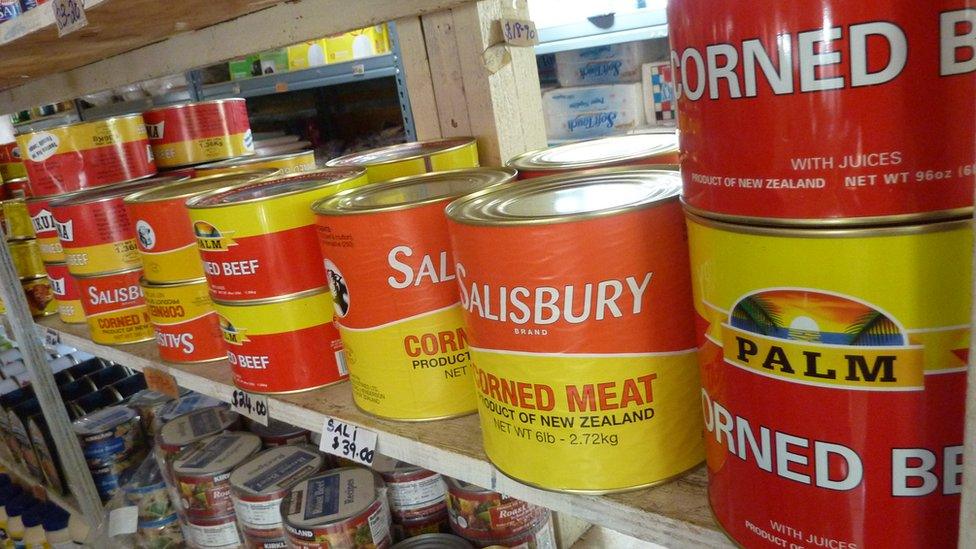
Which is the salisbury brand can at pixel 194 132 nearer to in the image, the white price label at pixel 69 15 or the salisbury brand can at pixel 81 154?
the salisbury brand can at pixel 81 154

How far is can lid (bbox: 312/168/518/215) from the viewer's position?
956 millimetres

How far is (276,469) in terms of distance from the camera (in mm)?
1417

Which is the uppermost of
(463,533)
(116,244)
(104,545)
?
(116,244)

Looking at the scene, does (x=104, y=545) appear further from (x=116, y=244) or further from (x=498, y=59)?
(x=498, y=59)

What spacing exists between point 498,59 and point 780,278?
827 mm

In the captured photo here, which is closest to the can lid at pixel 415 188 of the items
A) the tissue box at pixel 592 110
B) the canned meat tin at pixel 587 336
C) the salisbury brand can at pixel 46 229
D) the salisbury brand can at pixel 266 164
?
the canned meat tin at pixel 587 336

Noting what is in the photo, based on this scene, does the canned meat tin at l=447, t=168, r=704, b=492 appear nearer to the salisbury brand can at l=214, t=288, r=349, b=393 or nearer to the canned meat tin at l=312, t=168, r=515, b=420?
the canned meat tin at l=312, t=168, r=515, b=420

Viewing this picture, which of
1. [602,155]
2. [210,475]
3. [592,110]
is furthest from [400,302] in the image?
[592,110]

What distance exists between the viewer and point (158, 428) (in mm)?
1854

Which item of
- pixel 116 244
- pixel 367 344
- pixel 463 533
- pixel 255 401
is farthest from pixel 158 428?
pixel 367 344

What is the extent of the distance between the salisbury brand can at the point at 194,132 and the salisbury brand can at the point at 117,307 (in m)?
0.40

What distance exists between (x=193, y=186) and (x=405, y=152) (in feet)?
1.40

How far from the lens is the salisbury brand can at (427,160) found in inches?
45.9

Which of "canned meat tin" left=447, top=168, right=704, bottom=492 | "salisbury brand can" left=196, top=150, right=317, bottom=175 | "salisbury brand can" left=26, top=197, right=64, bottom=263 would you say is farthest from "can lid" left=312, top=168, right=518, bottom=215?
"salisbury brand can" left=26, top=197, right=64, bottom=263
